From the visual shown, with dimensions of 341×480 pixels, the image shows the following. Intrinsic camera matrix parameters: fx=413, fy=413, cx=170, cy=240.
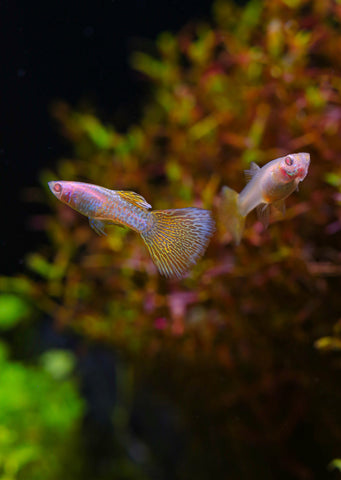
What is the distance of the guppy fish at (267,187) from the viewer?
1235 millimetres

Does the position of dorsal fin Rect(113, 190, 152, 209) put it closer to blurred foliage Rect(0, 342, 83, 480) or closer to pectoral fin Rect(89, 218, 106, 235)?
pectoral fin Rect(89, 218, 106, 235)

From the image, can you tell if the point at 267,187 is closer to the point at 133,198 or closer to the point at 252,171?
the point at 252,171

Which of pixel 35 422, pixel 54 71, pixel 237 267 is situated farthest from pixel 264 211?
pixel 35 422

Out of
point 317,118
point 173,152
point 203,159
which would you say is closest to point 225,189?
point 317,118

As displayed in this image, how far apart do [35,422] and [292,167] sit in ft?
11.8

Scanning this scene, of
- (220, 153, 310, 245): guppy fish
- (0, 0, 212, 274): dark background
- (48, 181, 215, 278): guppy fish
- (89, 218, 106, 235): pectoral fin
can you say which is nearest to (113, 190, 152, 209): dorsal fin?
(48, 181, 215, 278): guppy fish

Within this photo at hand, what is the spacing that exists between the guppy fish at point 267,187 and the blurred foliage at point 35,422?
9.51 feet

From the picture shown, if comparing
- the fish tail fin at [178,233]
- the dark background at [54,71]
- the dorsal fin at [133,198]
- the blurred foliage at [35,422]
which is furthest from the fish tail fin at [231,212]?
the blurred foliage at [35,422]

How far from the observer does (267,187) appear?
4.26ft

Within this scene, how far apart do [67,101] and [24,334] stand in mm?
2846

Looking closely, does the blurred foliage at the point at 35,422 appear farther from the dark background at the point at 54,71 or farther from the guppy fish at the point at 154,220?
the guppy fish at the point at 154,220

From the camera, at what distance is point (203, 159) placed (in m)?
3.38

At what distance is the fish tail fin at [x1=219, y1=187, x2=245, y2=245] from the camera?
1.57 m

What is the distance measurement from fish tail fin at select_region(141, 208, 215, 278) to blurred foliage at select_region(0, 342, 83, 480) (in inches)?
111
